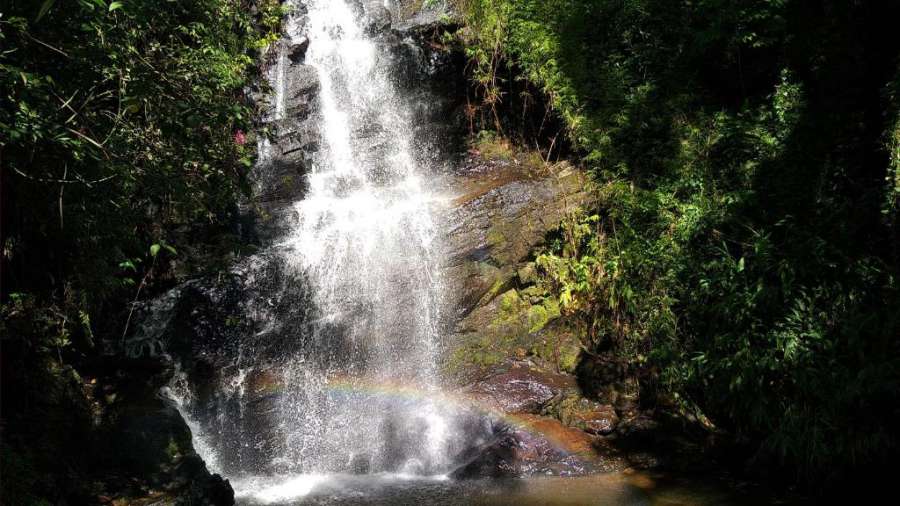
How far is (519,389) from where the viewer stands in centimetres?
766

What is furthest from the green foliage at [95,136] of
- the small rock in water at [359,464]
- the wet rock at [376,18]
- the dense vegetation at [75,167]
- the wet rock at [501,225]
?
the wet rock at [376,18]

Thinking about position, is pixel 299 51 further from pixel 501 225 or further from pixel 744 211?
pixel 744 211

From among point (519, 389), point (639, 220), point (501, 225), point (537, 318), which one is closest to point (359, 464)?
point (519, 389)

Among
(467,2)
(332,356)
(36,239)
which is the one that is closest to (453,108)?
(467,2)

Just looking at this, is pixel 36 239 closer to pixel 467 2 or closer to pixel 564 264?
pixel 564 264

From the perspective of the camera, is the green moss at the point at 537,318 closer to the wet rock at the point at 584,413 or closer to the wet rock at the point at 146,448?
the wet rock at the point at 584,413

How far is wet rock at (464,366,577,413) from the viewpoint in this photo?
24.5 feet

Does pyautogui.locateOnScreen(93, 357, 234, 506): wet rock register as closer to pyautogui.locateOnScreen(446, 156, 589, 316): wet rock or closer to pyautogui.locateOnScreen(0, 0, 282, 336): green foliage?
pyautogui.locateOnScreen(0, 0, 282, 336): green foliage

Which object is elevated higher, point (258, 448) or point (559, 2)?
point (559, 2)

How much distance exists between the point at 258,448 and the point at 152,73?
4430mm

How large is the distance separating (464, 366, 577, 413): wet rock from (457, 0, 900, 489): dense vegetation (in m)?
0.76

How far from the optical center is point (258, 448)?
25.1 feet

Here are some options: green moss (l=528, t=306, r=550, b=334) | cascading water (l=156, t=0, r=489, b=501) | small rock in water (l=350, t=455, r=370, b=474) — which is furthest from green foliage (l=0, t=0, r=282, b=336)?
green moss (l=528, t=306, r=550, b=334)

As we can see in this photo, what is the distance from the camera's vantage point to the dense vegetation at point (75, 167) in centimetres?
456
